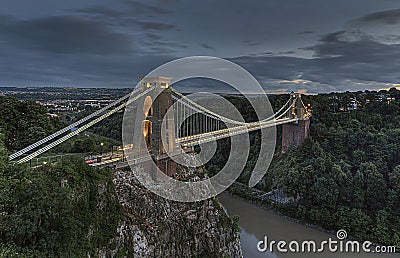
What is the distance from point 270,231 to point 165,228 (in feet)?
22.2

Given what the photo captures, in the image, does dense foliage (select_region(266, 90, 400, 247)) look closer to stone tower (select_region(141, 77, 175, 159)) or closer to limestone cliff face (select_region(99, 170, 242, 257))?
limestone cliff face (select_region(99, 170, 242, 257))

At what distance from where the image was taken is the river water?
34.8ft

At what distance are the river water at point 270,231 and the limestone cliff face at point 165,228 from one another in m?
2.67

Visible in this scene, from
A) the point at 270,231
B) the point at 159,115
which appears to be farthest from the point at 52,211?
the point at 270,231

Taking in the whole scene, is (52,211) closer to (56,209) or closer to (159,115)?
(56,209)

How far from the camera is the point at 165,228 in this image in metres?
7.27

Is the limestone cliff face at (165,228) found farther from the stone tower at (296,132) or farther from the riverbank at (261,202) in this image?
the stone tower at (296,132)

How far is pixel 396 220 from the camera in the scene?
11.9 meters

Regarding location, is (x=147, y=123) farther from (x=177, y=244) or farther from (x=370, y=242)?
(x=370, y=242)

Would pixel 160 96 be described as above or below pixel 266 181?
above

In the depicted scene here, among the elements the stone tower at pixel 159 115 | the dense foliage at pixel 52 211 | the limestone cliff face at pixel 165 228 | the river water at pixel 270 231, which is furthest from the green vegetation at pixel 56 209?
the river water at pixel 270 231

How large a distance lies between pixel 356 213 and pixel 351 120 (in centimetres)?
653

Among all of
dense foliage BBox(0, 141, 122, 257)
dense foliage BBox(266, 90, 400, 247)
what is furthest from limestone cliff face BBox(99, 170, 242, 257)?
dense foliage BBox(266, 90, 400, 247)

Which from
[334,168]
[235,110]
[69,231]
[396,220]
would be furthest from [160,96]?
[235,110]
